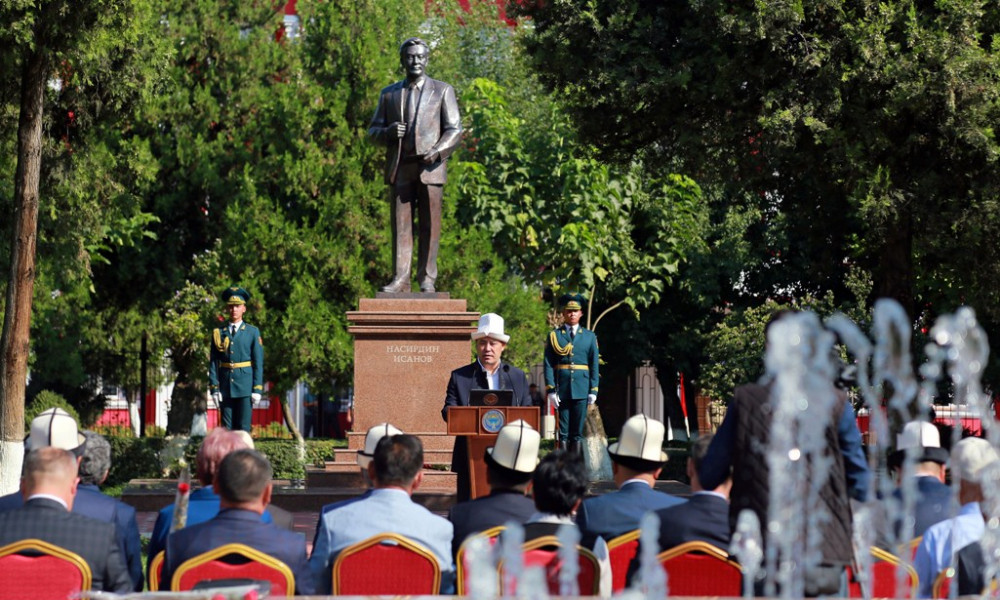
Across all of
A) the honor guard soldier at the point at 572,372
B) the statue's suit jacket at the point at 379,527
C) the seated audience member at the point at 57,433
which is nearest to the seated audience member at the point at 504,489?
the statue's suit jacket at the point at 379,527

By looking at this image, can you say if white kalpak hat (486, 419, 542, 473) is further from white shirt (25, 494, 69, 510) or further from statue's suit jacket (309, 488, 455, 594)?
white shirt (25, 494, 69, 510)

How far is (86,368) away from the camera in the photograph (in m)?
31.7

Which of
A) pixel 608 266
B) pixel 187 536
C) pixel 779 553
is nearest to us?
pixel 187 536

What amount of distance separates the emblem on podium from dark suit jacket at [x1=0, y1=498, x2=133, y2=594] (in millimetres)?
5472

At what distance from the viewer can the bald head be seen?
579cm

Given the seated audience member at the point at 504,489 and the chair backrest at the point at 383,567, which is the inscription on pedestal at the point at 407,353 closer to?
the seated audience member at the point at 504,489

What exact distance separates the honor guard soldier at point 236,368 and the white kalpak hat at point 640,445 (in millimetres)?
9083

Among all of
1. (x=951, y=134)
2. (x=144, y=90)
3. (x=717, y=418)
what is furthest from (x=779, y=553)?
(x=717, y=418)

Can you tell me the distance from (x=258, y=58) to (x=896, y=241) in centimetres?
1696

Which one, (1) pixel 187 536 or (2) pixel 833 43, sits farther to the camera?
(2) pixel 833 43

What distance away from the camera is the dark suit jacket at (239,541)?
5.63 meters

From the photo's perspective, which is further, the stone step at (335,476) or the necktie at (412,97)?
the stone step at (335,476)

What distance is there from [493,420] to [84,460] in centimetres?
428

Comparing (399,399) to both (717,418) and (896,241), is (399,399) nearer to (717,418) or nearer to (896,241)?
(896,241)
